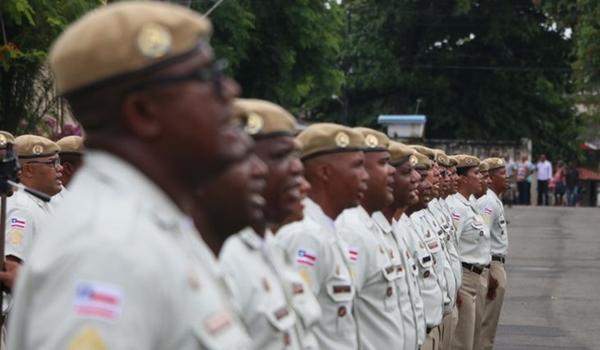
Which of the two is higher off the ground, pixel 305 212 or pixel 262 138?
pixel 262 138

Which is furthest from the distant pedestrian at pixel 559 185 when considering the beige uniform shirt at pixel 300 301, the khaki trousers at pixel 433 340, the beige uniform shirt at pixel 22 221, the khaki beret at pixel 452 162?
the beige uniform shirt at pixel 300 301

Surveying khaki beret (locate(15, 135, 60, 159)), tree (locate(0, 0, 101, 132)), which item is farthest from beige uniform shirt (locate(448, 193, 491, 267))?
khaki beret (locate(15, 135, 60, 159))

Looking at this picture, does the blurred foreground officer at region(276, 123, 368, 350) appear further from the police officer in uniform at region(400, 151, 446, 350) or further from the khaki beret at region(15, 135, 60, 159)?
the police officer in uniform at region(400, 151, 446, 350)

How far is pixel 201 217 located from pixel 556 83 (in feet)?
198

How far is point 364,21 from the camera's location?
63.5m

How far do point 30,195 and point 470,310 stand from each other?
24.2ft

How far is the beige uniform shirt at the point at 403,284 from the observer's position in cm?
859

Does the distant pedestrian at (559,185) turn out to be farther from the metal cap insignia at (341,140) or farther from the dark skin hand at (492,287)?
the metal cap insignia at (341,140)

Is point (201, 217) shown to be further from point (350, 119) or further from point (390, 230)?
point (350, 119)

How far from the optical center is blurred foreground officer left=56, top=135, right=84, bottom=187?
34.1 ft

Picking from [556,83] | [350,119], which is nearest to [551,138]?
[556,83]

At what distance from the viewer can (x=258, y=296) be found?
16.7 ft

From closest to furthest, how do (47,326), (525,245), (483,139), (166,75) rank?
(47,326), (166,75), (525,245), (483,139)

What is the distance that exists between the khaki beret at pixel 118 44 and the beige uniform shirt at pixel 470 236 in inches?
515
